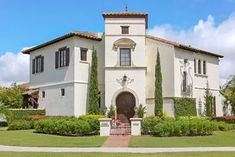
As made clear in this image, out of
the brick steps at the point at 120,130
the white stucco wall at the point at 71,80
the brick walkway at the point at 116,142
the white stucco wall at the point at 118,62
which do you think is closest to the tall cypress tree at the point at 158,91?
the white stucco wall at the point at 118,62

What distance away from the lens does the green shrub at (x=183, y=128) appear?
2767 centimetres

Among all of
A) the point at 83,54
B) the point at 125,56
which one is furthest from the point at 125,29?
the point at 83,54

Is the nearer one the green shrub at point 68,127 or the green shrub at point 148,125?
the green shrub at point 68,127

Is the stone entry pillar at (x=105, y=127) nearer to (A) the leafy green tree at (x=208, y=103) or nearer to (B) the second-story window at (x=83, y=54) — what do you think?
(B) the second-story window at (x=83, y=54)

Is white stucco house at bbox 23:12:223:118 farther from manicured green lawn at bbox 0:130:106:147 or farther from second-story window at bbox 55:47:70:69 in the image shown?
manicured green lawn at bbox 0:130:106:147

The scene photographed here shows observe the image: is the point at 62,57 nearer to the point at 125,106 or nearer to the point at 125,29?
the point at 125,29

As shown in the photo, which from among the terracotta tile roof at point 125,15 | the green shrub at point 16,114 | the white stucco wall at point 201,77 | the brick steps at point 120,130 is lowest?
the brick steps at point 120,130

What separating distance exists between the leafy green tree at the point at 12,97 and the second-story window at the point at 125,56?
46.9ft

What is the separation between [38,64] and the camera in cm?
4572

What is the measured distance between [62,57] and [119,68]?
256 inches

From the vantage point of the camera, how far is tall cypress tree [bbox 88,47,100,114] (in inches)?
1506

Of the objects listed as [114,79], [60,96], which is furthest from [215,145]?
[60,96]

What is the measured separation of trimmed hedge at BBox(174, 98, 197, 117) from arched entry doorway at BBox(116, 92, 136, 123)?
4285 millimetres

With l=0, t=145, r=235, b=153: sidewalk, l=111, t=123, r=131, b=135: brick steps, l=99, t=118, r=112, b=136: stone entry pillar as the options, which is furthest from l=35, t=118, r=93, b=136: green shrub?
l=0, t=145, r=235, b=153: sidewalk
